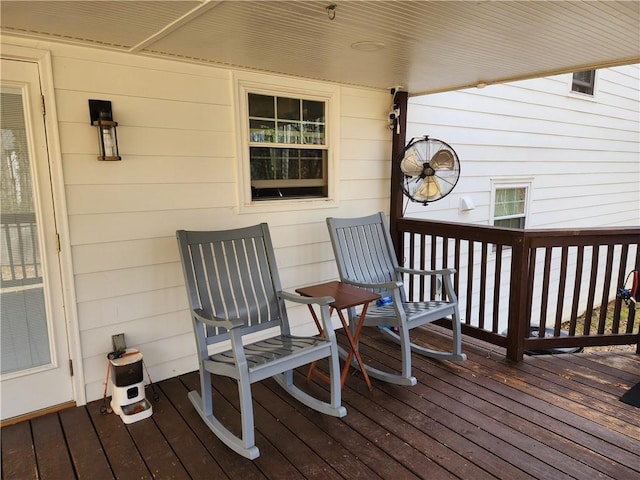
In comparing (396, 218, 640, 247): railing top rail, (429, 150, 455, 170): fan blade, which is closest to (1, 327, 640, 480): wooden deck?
(396, 218, 640, 247): railing top rail

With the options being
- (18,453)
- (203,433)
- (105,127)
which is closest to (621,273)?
(203,433)

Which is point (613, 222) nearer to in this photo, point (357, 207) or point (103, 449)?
point (357, 207)

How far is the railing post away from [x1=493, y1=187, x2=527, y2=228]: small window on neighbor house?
90.1 inches

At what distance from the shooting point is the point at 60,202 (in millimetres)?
2445

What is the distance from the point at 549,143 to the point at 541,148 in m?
0.19

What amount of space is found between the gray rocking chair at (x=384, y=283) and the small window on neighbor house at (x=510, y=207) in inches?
91.9

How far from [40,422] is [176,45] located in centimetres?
238

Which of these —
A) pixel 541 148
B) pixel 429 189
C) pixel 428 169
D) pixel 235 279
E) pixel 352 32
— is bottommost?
pixel 235 279

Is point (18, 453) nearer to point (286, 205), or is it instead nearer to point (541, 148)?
point (286, 205)

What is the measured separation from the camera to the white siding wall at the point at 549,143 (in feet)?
15.2

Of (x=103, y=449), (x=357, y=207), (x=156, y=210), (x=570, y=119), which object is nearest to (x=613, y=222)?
(x=570, y=119)

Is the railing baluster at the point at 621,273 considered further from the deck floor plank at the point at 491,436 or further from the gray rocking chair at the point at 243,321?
the gray rocking chair at the point at 243,321

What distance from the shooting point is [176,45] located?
248 cm

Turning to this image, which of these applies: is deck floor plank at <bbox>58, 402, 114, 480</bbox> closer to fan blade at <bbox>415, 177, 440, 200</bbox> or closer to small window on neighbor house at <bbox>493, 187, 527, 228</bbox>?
fan blade at <bbox>415, 177, 440, 200</bbox>
